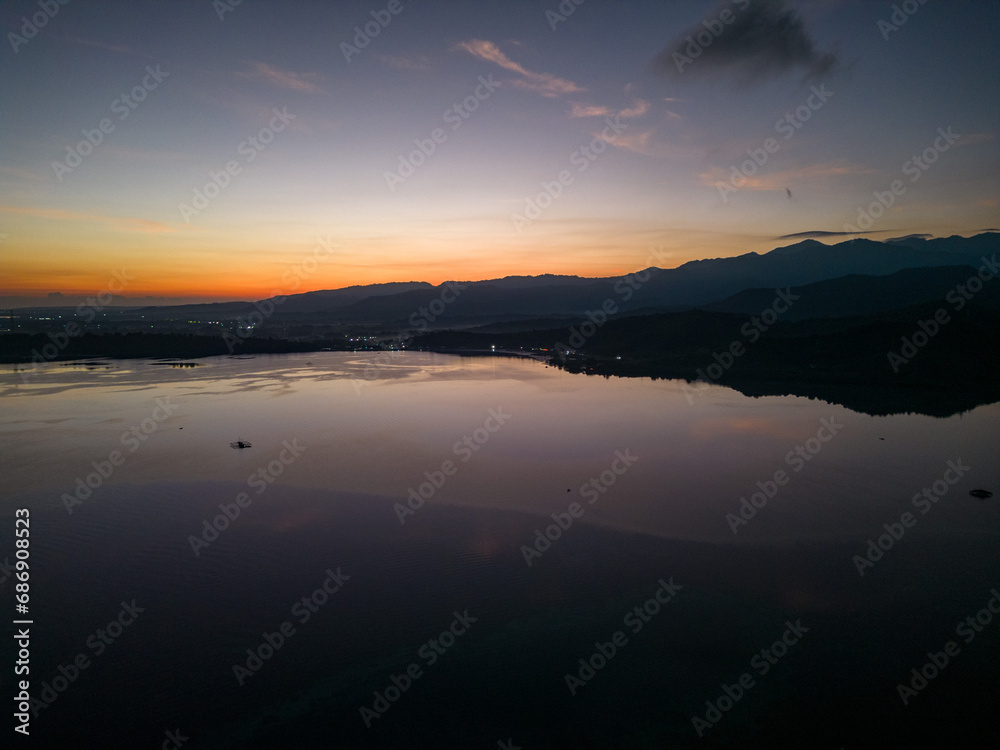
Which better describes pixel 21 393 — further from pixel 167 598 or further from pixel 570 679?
pixel 570 679
